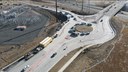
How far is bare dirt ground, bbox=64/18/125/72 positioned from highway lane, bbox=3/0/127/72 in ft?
15.8

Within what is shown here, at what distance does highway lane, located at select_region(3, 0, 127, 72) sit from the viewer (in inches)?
2859

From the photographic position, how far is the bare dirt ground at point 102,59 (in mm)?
73319

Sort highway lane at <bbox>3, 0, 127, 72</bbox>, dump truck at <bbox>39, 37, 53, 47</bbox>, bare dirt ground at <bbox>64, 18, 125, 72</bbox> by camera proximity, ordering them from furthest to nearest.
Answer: dump truck at <bbox>39, 37, 53, 47</bbox> < bare dirt ground at <bbox>64, 18, 125, 72</bbox> < highway lane at <bbox>3, 0, 127, 72</bbox>

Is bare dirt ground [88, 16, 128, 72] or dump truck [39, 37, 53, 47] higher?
dump truck [39, 37, 53, 47]

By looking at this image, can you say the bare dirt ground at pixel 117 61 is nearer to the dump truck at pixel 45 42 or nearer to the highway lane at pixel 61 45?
the highway lane at pixel 61 45

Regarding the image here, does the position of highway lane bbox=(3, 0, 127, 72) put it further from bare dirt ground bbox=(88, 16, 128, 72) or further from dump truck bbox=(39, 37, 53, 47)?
bare dirt ground bbox=(88, 16, 128, 72)

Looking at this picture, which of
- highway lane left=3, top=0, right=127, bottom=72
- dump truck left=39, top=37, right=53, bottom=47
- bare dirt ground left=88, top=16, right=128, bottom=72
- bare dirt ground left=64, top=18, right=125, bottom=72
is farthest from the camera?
dump truck left=39, top=37, right=53, bottom=47

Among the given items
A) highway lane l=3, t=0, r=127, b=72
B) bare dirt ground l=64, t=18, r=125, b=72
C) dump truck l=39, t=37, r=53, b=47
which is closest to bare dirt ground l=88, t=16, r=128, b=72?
bare dirt ground l=64, t=18, r=125, b=72

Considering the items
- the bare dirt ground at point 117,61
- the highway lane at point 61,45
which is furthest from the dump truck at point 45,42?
the bare dirt ground at point 117,61

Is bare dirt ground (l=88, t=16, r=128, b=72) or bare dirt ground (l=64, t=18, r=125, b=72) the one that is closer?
bare dirt ground (l=64, t=18, r=125, b=72)

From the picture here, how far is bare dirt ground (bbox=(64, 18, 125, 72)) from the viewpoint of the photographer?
241 ft

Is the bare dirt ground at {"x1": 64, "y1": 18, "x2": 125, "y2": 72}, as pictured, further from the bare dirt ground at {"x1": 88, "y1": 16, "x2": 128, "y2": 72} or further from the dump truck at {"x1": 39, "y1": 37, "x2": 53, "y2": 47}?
the dump truck at {"x1": 39, "y1": 37, "x2": 53, "y2": 47}

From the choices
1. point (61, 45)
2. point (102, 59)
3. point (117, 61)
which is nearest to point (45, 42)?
point (61, 45)

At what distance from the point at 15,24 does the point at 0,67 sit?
42.4 m
